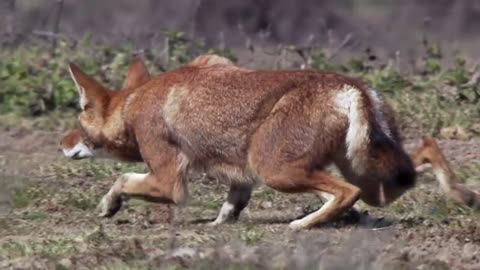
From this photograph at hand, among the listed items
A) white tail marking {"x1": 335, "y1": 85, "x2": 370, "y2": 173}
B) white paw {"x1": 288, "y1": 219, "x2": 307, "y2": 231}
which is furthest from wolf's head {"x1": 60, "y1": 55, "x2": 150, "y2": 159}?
white tail marking {"x1": 335, "y1": 85, "x2": 370, "y2": 173}

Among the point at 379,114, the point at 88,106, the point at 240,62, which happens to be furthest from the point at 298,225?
the point at 240,62

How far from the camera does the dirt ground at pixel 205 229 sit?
23.5 feet

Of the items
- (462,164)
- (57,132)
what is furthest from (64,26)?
(462,164)

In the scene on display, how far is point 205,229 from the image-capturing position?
345 inches

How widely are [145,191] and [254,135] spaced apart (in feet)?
2.62

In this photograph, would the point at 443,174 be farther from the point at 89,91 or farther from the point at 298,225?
the point at 89,91

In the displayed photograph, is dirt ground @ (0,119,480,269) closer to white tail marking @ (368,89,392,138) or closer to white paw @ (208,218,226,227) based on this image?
white paw @ (208,218,226,227)

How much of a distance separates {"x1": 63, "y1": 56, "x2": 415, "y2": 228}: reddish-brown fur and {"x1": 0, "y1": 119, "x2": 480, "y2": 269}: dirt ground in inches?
9.4

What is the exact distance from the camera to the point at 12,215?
937 cm

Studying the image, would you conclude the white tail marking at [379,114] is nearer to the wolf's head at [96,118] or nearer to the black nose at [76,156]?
the wolf's head at [96,118]

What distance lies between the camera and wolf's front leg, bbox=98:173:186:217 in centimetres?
914

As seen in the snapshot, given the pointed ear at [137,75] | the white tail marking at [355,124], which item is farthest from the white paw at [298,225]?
the pointed ear at [137,75]

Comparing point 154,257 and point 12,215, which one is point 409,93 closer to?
point 12,215

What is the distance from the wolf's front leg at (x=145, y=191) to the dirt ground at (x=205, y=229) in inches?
4.1
